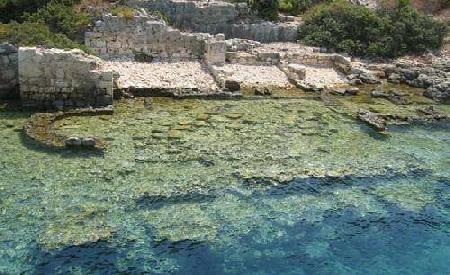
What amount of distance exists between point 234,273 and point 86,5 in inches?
761

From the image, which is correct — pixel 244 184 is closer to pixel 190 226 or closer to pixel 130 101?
pixel 190 226

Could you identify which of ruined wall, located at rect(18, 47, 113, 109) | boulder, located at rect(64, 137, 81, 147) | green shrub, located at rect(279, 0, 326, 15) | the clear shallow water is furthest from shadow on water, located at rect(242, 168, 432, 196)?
green shrub, located at rect(279, 0, 326, 15)

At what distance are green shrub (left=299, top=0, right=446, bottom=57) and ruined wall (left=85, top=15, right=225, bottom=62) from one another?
719 cm

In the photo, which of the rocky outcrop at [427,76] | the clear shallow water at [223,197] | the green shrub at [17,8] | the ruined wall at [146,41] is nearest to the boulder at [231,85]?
the clear shallow water at [223,197]

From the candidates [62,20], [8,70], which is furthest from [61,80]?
[62,20]

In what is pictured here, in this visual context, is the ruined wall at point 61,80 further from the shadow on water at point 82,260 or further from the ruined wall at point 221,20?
the ruined wall at point 221,20

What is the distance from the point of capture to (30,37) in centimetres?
1997

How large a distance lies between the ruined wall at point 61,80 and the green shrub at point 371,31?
14213mm

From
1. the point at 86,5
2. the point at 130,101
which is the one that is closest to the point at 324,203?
the point at 130,101

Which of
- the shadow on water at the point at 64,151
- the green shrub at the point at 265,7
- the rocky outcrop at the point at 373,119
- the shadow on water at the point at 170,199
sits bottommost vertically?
the shadow on water at the point at 170,199

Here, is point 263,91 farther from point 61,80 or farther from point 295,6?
point 295,6

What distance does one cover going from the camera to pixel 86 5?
26.5 meters

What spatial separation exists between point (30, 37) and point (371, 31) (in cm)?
1854

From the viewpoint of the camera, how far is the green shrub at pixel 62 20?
78.3 ft
